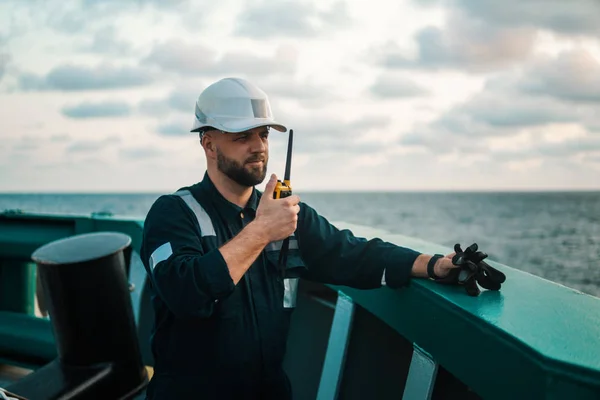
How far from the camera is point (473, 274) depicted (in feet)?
6.21

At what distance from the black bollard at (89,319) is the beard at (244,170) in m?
1.53

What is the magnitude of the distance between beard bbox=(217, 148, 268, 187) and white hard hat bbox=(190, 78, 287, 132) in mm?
129

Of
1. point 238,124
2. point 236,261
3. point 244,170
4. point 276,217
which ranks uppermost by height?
point 238,124

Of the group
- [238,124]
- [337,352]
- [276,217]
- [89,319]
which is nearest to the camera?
[276,217]

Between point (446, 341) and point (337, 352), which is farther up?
point (446, 341)

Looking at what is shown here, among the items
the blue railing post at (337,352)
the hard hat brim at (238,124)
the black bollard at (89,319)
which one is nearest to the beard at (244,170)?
the hard hat brim at (238,124)

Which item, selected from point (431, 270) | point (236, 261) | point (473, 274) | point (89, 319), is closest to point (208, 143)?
point (236, 261)

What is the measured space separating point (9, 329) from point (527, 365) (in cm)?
459

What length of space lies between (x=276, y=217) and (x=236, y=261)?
0.20m

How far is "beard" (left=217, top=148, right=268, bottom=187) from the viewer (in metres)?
2.19

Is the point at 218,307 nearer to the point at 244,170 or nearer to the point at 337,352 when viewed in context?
the point at 244,170

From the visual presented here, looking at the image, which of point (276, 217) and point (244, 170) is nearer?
point (276, 217)

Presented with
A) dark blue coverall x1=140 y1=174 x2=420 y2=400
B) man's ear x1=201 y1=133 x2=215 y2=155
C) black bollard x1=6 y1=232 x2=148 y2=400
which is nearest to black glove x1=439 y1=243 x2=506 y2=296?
dark blue coverall x1=140 y1=174 x2=420 y2=400

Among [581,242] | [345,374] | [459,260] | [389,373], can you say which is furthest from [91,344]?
[581,242]
